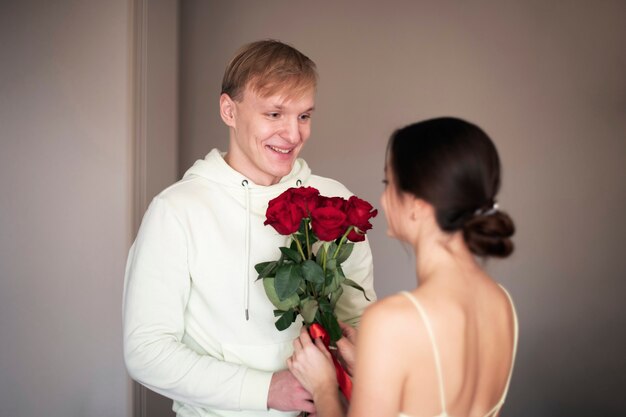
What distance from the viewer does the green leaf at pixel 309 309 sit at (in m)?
1.53

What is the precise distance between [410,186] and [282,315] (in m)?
0.53

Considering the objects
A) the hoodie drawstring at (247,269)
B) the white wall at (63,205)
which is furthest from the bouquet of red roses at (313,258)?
the white wall at (63,205)

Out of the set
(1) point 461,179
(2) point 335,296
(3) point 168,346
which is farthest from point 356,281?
(1) point 461,179

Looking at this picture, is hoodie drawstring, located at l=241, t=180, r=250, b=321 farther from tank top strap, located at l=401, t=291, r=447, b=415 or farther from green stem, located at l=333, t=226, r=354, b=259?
tank top strap, located at l=401, t=291, r=447, b=415

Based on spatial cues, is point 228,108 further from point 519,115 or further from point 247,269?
point 519,115

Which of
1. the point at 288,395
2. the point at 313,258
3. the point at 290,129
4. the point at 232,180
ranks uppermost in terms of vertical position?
the point at 290,129

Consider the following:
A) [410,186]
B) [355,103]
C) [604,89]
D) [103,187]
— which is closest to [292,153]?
[410,186]

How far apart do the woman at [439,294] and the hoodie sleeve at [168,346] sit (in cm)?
43

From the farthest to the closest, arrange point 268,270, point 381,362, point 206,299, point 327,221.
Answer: point 206,299
point 268,270
point 327,221
point 381,362

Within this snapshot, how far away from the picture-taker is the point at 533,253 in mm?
3611

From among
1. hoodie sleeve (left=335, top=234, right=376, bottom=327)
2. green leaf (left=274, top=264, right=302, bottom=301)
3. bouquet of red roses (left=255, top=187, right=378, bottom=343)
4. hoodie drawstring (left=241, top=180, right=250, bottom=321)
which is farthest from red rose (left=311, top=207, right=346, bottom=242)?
hoodie sleeve (left=335, top=234, right=376, bottom=327)

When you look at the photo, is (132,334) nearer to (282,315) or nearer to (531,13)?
(282,315)

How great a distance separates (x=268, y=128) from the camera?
5.66ft

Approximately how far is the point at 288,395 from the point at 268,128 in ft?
2.23
